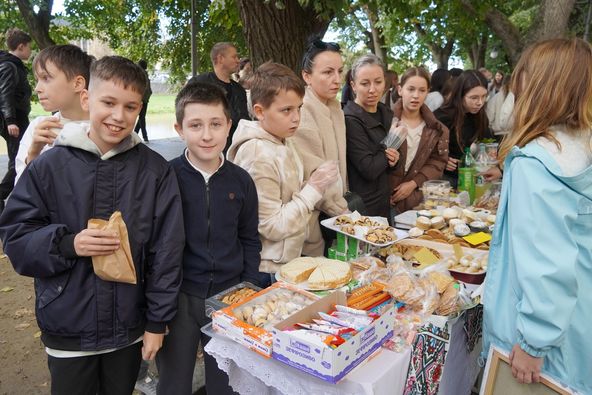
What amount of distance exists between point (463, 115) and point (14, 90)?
18.1 ft

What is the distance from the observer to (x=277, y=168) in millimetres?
2289

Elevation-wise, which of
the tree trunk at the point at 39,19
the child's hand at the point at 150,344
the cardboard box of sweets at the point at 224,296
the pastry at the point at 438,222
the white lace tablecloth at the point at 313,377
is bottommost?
the child's hand at the point at 150,344

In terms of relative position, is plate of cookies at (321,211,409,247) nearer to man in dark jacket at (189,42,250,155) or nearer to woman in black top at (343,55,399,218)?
woman in black top at (343,55,399,218)

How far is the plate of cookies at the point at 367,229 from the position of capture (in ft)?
7.36

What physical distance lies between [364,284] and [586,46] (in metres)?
1.22

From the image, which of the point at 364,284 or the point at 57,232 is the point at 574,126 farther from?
the point at 57,232

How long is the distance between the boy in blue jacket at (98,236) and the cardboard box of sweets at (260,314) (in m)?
0.32

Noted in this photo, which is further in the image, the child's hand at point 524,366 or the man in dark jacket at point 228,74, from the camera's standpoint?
the man in dark jacket at point 228,74

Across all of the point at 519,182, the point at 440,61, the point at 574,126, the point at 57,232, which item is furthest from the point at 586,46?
the point at 440,61

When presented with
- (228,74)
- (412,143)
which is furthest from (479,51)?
(412,143)

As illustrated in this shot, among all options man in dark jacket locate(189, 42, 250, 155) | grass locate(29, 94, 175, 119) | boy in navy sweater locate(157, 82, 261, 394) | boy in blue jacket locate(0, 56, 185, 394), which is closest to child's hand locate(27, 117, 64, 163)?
boy in blue jacket locate(0, 56, 185, 394)

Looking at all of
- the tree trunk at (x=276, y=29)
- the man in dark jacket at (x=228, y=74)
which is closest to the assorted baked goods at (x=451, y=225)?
the tree trunk at (x=276, y=29)

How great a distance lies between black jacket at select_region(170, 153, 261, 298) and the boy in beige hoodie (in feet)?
0.66

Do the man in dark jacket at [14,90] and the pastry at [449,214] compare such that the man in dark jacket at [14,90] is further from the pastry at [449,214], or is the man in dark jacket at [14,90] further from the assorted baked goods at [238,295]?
the pastry at [449,214]
